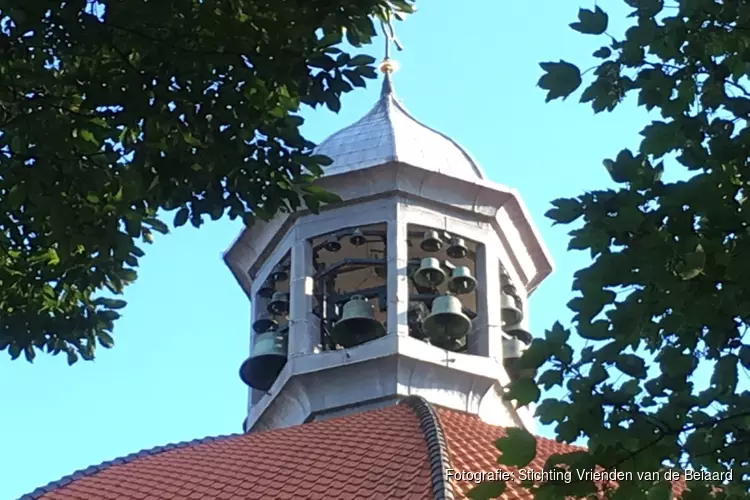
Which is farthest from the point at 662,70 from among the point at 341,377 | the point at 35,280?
the point at 341,377

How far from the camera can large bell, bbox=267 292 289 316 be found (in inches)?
726

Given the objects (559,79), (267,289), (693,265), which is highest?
(267,289)

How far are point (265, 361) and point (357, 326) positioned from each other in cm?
142

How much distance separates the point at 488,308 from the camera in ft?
58.5

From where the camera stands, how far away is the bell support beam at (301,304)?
685 inches

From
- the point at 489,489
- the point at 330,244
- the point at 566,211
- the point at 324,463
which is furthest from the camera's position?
the point at 330,244

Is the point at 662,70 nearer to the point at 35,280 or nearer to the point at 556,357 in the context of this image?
the point at 556,357

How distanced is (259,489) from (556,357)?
6778 millimetres

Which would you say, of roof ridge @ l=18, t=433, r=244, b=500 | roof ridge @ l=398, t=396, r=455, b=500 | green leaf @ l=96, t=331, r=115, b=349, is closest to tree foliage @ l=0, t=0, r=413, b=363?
green leaf @ l=96, t=331, r=115, b=349

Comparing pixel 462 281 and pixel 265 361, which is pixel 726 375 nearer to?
pixel 462 281

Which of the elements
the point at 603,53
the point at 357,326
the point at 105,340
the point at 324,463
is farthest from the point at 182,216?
the point at 357,326

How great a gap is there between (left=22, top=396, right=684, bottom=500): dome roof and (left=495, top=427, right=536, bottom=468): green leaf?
5347 mm

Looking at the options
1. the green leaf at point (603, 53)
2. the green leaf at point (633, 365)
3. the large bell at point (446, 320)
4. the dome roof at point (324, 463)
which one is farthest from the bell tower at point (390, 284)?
the green leaf at point (633, 365)

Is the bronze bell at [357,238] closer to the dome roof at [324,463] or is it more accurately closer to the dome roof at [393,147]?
the dome roof at [393,147]
